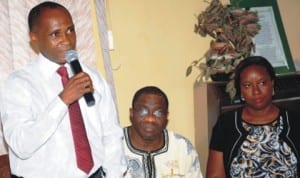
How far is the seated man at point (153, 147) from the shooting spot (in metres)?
2.12

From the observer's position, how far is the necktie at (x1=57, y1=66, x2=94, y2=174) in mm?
1665

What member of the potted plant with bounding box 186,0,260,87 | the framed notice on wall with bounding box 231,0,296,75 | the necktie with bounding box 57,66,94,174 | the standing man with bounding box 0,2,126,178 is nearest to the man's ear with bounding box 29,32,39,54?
the standing man with bounding box 0,2,126,178

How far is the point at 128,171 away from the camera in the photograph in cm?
213

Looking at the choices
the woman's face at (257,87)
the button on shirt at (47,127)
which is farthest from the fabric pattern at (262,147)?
the button on shirt at (47,127)

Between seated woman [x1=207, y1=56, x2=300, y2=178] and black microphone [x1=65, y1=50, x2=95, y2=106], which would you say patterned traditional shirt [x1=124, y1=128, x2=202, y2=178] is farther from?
black microphone [x1=65, y1=50, x2=95, y2=106]

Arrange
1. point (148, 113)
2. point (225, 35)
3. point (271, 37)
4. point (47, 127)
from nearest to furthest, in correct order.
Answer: point (47, 127), point (148, 113), point (225, 35), point (271, 37)

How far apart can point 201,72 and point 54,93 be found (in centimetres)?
145

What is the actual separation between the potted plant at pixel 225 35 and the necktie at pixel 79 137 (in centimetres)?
135

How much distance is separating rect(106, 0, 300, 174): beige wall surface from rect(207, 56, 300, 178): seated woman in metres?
0.48

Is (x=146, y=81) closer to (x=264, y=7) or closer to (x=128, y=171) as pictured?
(x=128, y=171)

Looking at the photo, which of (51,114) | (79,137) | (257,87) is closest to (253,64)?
(257,87)

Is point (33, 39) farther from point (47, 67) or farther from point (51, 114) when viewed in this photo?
point (51, 114)

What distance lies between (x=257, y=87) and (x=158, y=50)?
89 centimetres

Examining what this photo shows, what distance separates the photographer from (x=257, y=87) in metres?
2.25
